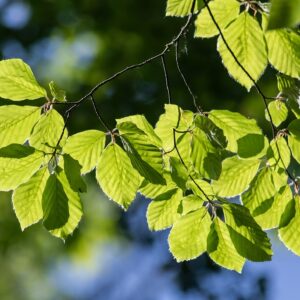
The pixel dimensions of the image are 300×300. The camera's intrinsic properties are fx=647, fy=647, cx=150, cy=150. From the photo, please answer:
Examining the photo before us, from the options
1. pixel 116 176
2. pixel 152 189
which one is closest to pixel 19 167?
pixel 116 176

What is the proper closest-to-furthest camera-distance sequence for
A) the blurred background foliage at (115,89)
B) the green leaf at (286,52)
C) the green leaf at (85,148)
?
the green leaf at (286,52) → the green leaf at (85,148) → the blurred background foliage at (115,89)

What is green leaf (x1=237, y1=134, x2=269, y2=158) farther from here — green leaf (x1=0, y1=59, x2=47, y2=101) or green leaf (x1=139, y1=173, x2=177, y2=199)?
green leaf (x1=0, y1=59, x2=47, y2=101)

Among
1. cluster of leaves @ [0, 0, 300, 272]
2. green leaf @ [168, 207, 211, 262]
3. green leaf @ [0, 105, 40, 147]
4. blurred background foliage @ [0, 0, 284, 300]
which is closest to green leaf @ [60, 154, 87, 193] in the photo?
cluster of leaves @ [0, 0, 300, 272]

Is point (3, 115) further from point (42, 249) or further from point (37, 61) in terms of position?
point (42, 249)

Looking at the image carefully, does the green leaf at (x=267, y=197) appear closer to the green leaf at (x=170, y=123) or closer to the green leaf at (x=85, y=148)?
the green leaf at (x=170, y=123)

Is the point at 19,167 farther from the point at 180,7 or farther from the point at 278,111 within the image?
the point at 278,111

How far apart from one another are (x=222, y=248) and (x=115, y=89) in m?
6.54

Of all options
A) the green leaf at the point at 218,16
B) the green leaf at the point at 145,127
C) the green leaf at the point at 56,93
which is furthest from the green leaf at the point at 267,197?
the green leaf at the point at 56,93

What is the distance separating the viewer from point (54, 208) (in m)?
1.23

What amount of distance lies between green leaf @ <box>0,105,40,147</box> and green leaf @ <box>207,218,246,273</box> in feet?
1.36

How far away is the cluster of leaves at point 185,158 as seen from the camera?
1.22 meters

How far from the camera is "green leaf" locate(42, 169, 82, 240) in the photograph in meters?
1.23

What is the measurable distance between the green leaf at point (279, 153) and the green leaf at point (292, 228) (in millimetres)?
99

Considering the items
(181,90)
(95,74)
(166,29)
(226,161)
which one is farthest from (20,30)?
(226,161)
